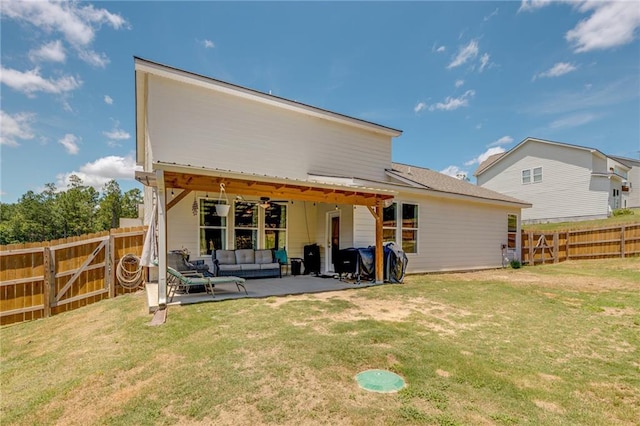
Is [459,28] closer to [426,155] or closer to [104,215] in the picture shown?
[426,155]

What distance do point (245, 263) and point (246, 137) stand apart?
160 inches

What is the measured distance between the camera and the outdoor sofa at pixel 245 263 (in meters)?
9.05

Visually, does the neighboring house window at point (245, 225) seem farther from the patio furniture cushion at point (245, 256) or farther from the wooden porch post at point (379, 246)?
the wooden porch post at point (379, 246)

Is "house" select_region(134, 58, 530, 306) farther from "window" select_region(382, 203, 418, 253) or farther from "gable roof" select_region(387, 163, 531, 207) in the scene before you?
"gable roof" select_region(387, 163, 531, 207)

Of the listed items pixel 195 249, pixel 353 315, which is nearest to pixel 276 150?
pixel 195 249

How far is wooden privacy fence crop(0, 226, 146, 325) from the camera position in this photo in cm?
630

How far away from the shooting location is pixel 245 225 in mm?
10297

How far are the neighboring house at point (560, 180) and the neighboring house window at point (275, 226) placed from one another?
21077mm

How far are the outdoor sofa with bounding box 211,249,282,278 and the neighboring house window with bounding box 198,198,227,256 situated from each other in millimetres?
519

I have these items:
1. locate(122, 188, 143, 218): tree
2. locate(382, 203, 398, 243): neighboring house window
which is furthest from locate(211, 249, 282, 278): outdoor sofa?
locate(122, 188, 143, 218): tree

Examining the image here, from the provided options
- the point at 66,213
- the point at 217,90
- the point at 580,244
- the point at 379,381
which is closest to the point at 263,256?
the point at 217,90

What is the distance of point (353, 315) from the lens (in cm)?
565

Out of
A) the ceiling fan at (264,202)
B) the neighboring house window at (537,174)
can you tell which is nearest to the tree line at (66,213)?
the ceiling fan at (264,202)

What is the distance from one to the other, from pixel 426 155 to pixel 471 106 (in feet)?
29.1
